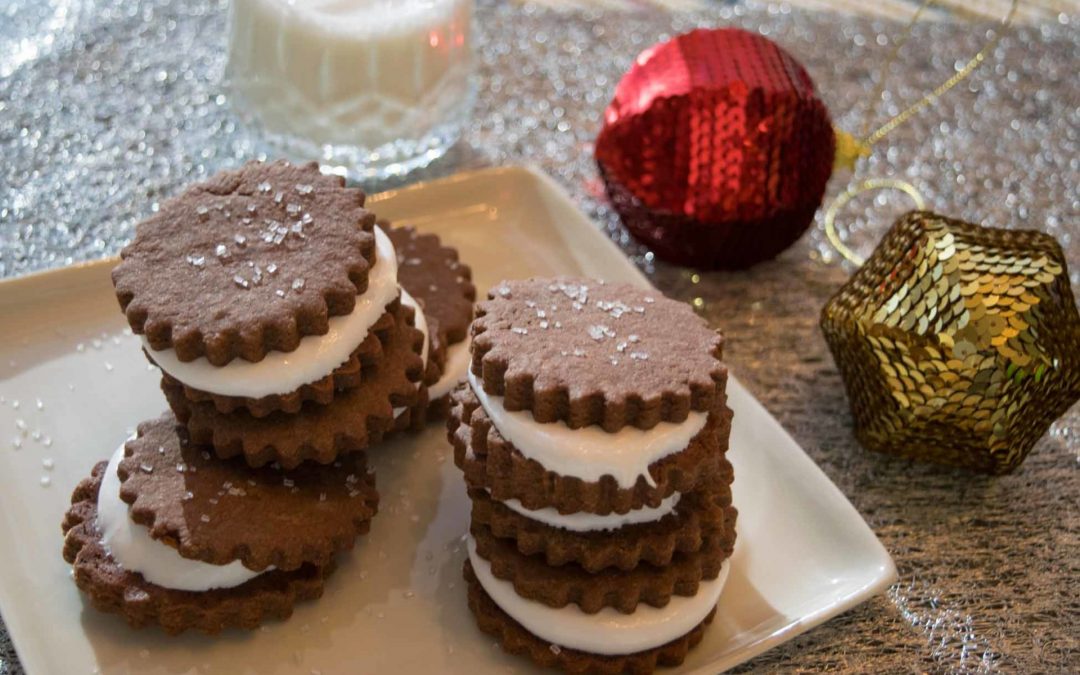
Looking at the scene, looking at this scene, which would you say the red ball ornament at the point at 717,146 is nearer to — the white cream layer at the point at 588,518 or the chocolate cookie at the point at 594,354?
the chocolate cookie at the point at 594,354

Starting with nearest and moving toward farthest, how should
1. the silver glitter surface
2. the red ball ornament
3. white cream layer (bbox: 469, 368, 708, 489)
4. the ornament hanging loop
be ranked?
1. white cream layer (bbox: 469, 368, 708, 489)
2. the silver glitter surface
3. the red ball ornament
4. the ornament hanging loop

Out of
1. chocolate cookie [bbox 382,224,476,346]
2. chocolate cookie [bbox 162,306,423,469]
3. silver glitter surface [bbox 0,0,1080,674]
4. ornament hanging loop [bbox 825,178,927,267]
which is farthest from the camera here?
ornament hanging loop [bbox 825,178,927,267]

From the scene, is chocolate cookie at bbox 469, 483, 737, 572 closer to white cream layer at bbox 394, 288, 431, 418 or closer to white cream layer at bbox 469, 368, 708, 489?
white cream layer at bbox 469, 368, 708, 489

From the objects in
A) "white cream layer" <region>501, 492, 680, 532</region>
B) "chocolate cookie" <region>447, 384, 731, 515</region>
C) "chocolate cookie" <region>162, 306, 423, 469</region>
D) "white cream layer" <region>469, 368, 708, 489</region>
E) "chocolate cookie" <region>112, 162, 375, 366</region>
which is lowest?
"white cream layer" <region>501, 492, 680, 532</region>

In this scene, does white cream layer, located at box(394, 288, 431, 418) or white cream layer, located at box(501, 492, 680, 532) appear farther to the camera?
white cream layer, located at box(394, 288, 431, 418)

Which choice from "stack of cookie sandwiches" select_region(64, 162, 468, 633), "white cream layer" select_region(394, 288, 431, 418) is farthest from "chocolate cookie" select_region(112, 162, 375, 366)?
"white cream layer" select_region(394, 288, 431, 418)

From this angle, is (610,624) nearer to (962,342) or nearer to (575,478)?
(575,478)

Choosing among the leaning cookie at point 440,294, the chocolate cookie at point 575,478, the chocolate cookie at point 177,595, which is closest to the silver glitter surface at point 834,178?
the chocolate cookie at point 177,595

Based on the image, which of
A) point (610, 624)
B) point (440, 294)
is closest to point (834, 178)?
point (440, 294)
